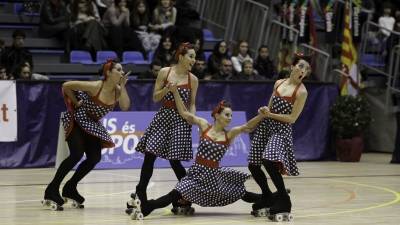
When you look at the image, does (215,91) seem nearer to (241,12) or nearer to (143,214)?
(241,12)

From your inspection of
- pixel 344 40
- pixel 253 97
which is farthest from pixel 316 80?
pixel 253 97

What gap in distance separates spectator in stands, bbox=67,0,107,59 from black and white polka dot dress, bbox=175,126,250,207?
846 cm

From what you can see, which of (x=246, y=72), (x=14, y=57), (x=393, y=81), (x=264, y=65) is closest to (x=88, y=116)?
(x=14, y=57)

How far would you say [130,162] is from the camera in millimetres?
15430

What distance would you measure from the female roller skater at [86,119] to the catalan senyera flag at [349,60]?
8.58m

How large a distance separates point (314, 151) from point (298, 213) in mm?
7274

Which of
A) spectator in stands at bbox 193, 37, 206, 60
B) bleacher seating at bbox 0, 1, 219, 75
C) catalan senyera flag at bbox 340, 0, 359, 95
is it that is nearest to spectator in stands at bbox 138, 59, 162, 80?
spectator in stands at bbox 193, 37, 206, 60

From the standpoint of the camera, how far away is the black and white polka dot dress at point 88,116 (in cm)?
1029

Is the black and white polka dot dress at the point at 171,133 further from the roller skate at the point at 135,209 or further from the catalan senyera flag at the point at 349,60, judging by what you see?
the catalan senyera flag at the point at 349,60

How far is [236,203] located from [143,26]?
835 centimetres

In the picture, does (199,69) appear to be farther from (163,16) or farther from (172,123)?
(172,123)

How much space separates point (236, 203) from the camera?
11.1 metres

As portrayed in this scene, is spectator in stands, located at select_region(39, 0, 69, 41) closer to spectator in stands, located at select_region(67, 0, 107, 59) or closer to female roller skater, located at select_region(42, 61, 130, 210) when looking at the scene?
spectator in stands, located at select_region(67, 0, 107, 59)

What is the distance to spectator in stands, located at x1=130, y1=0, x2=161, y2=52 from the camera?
61.1 ft
